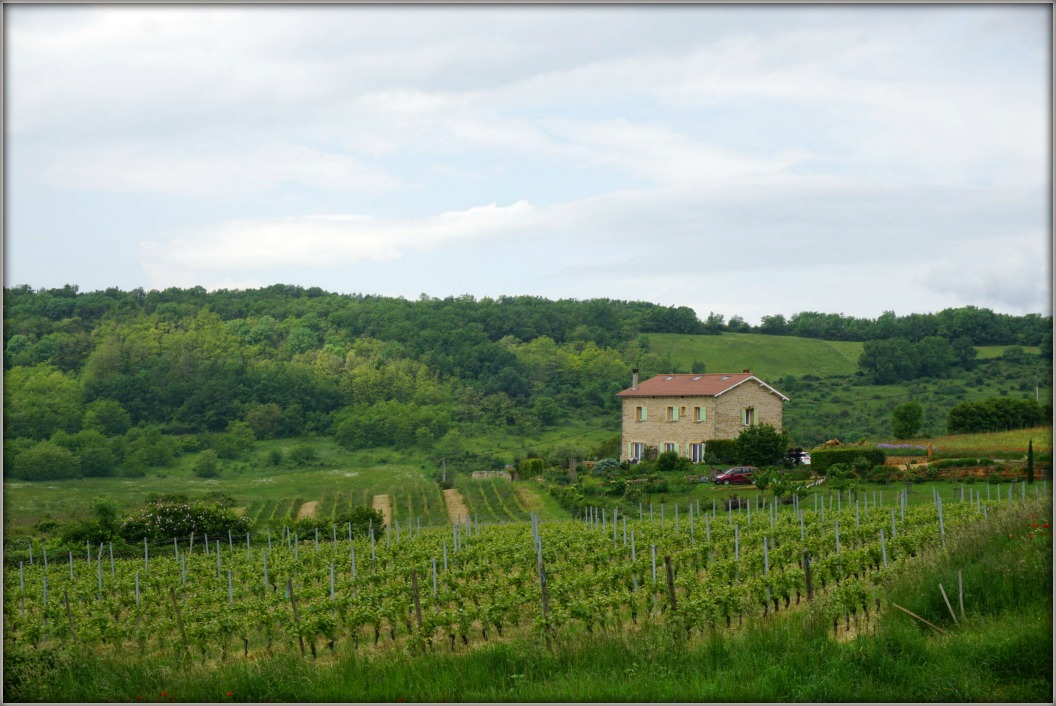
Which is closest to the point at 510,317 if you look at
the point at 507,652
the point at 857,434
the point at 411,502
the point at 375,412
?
the point at 375,412

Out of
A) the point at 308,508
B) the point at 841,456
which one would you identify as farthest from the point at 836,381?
the point at 308,508

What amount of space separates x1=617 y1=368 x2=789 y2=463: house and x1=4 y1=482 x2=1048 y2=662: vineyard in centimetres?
1518

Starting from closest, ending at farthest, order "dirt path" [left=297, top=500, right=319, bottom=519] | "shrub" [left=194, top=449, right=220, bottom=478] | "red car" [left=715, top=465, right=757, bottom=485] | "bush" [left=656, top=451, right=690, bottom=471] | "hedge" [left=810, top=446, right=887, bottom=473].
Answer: "hedge" [left=810, top=446, right=887, bottom=473], "red car" [left=715, top=465, right=757, bottom=485], "bush" [left=656, top=451, right=690, bottom=471], "dirt path" [left=297, top=500, right=319, bottom=519], "shrub" [left=194, top=449, right=220, bottom=478]

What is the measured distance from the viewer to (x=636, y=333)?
96.7m

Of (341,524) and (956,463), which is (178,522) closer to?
(341,524)

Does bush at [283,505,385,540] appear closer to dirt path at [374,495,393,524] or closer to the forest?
dirt path at [374,495,393,524]

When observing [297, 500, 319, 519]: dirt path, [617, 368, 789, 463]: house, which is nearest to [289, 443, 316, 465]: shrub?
[297, 500, 319, 519]: dirt path

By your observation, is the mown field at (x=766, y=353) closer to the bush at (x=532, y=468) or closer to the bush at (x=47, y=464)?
the bush at (x=532, y=468)

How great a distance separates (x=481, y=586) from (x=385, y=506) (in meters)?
25.4

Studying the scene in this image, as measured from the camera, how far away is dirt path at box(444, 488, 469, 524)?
1438 inches

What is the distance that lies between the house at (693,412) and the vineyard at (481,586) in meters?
15.2

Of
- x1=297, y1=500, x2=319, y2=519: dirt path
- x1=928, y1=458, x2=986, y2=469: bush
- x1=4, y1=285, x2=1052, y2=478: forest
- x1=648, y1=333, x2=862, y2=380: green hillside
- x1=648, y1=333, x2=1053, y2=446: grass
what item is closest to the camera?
x1=928, y1=458, x2=986, y2=469: bush

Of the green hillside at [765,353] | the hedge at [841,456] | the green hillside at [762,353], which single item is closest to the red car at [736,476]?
the hedge at [841,456]

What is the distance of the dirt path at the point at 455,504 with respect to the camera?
120 ft
